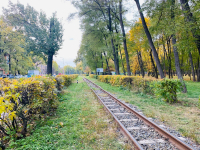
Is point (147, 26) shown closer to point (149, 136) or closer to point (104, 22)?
point (104, 22)

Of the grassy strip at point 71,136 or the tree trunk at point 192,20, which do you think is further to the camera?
the tree trunk at point 192,20

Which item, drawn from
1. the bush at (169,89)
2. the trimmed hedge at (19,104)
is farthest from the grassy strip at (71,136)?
the bush at (169,89)

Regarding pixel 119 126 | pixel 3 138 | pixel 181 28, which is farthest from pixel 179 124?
pixel 181 28

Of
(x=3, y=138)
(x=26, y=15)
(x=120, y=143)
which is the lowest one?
(x=120, y=143)

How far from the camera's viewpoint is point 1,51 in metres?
25.6

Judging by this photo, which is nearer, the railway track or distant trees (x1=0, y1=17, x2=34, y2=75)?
the railway track

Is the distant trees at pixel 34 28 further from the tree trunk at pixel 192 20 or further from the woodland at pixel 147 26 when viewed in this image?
the tree trunk at pixel 192 20

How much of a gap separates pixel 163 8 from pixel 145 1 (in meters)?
1.63

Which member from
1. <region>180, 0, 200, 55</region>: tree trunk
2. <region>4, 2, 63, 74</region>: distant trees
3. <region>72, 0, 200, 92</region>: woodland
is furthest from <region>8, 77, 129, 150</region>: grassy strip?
<region>4, 2, 63, 74</region>: distant trees

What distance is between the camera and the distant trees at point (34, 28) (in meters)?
13.6

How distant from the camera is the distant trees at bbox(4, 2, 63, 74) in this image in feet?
44.5

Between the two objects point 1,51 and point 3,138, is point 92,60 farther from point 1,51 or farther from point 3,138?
point 3,138

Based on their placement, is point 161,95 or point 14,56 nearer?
point 161,95

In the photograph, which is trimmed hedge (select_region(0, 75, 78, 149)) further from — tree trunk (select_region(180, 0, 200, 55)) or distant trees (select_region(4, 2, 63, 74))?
distant trees (select_region(4, 2, 63, 74))
